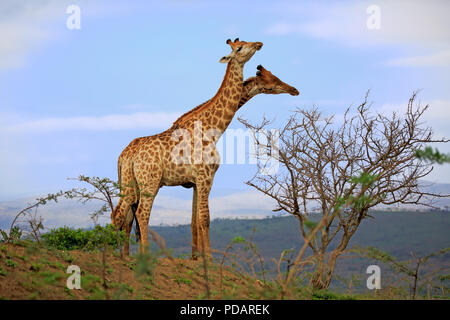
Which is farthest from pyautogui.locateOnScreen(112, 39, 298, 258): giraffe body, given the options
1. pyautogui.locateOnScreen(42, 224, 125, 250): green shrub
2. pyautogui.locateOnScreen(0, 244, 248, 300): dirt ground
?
pyautogui.locateOnScreen(0, 244, 248, 300): dirt ground

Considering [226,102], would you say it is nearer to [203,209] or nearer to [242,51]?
[242,51]

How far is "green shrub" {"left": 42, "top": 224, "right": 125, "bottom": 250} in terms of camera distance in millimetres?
12620

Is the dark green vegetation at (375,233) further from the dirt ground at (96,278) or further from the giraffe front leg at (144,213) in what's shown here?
the dirt ground at (96,278)

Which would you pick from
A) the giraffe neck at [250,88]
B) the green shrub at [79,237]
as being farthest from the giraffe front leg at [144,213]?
the giraffe neck at [250,88]

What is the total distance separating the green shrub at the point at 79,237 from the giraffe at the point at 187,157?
316mm

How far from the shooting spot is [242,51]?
13.2m

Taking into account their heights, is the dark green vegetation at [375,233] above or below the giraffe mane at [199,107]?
below

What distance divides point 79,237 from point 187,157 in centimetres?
293

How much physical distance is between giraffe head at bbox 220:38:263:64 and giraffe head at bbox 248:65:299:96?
0.56 m

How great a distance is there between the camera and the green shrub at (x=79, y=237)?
1262cm

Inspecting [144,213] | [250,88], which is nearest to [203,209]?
[144,213]

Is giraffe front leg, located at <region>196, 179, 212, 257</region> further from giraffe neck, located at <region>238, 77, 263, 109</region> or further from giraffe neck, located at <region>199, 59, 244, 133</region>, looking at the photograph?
giraffe neck, located at <region>238, 77, 263, 109</region>

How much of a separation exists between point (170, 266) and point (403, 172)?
626cm
